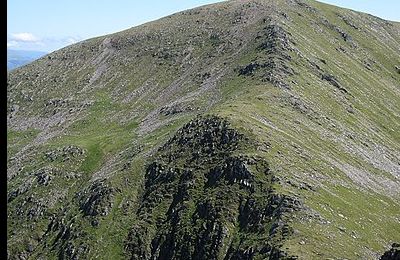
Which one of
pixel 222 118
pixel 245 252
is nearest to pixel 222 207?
pixel 245 252

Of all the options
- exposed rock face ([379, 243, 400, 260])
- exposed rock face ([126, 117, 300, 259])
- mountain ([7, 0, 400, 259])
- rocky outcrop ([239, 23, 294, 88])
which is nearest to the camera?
exposed rock face ([379, 243, 400, 260])

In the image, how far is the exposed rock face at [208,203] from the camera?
7269cm

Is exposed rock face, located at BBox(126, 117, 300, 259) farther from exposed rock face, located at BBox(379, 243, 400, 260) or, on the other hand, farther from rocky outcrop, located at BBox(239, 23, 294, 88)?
rocky outcrop, located at BBox(239, 23, 294, 88)

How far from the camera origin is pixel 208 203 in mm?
83625

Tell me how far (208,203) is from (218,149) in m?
14.6

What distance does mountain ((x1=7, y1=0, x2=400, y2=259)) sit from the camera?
7556cm

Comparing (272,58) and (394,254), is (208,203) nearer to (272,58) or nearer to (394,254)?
(394,254)

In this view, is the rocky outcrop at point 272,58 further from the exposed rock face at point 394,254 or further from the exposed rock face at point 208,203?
the exposed rock face at point 394,254

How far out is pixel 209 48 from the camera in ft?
583

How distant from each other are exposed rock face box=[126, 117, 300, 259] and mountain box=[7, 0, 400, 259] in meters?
0.27

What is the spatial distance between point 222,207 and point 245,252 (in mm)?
13399

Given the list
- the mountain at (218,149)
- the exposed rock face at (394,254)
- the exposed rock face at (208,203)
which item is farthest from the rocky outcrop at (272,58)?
the exposed rock face at (394,254)

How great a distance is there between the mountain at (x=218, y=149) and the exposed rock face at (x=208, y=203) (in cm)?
27

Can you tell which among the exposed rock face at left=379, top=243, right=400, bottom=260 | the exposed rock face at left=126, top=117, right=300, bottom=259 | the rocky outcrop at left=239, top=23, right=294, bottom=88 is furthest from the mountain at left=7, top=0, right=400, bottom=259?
the exposed rock face at left=379, top=243, right=400, bottom=260
